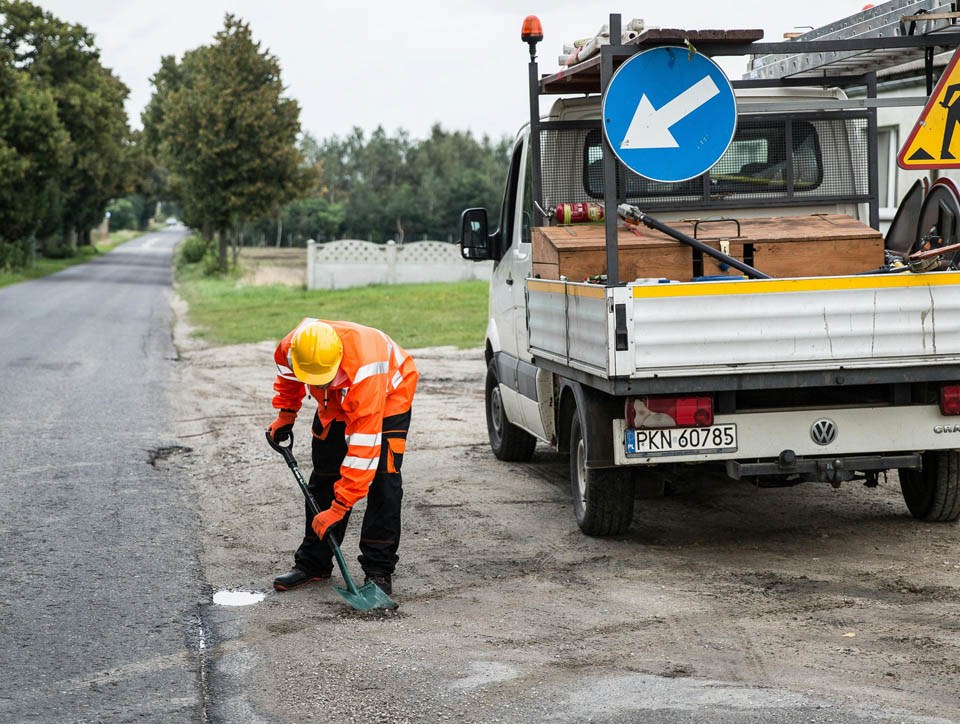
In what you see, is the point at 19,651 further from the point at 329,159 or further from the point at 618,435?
the point at 329,159

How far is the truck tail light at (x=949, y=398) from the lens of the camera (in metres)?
6.34

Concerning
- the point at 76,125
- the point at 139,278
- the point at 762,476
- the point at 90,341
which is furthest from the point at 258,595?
the point at 76,125

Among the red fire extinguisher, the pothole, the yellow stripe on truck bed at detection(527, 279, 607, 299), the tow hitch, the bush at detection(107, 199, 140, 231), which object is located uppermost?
the bush at detection(107, 199, 140, 231)

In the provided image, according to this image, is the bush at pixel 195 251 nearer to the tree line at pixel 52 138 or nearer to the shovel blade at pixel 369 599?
the tree line at pixel 52 138

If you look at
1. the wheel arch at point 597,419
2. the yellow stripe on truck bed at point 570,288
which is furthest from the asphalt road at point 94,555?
the yellow stripe on truck bed at point 570,288

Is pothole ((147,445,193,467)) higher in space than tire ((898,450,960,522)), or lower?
lower

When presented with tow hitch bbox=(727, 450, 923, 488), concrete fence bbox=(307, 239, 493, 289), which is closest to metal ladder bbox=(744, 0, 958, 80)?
tow hitch bbox=(727, 450, 923, 488)

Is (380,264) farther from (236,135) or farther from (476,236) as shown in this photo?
(476,236)

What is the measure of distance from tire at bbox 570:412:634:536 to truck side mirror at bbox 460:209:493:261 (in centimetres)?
260

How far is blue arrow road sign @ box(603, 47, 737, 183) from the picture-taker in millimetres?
6230

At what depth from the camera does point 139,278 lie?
→ 45469mm

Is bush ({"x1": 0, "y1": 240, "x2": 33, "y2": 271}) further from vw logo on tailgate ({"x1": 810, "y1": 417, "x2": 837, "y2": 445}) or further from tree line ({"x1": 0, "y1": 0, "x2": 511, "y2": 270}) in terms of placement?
vw logo on tailgate ({"x1": 810, "y1": 417, "x2": 837, "y2": 445})

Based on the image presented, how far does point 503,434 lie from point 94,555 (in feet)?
12.2

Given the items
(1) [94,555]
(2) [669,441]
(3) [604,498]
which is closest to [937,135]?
(2) [669,441]
